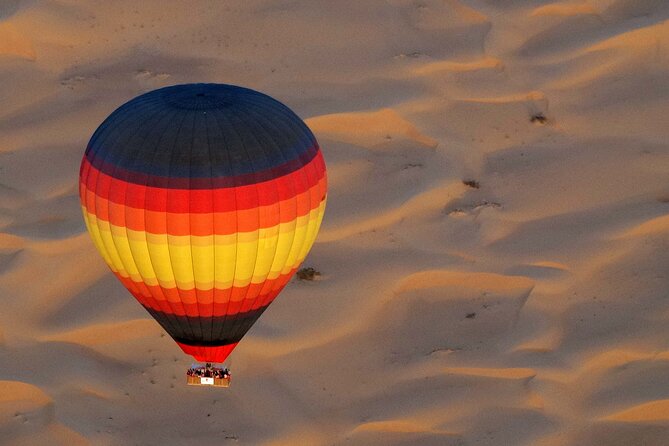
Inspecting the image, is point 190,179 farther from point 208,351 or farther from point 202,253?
point 208,351

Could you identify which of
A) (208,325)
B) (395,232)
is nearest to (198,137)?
(208,325)

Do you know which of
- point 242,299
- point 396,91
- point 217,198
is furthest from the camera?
point 396,91

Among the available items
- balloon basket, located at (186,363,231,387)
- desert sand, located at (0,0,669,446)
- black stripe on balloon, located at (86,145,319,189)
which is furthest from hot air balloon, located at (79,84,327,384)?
desert sand, located at (0,0,669,446)

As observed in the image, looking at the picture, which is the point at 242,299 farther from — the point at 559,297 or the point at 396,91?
the point at 396,91

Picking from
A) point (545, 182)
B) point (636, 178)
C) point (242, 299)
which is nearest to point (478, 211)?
point (545, 182)

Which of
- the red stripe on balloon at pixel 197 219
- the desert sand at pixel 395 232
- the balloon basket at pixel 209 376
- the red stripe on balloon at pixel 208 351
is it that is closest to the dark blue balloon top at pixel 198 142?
the red stripe on balloon at pixel 197 219

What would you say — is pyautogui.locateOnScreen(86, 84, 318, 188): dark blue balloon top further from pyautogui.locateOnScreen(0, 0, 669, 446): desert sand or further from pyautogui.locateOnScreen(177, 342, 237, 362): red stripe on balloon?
pyautogui.locateOnScreen(0, 0, 669, 446): desert sand
